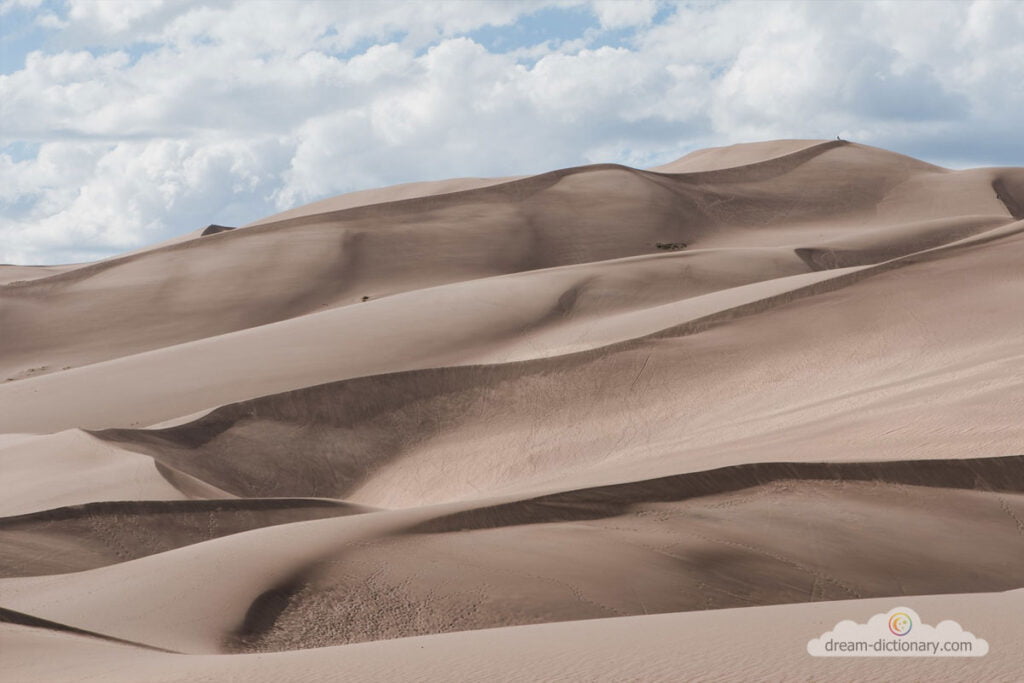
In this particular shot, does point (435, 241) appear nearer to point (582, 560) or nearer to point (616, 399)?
point (616, 399)

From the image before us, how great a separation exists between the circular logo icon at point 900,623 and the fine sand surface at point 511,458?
0.31 metres

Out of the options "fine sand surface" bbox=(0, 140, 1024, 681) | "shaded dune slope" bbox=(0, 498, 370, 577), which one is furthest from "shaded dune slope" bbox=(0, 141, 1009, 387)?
"shaded dune slope" bbox=(0, 498, 370, 577)

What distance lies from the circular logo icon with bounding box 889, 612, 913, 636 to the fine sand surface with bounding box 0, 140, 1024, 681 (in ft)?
1.02

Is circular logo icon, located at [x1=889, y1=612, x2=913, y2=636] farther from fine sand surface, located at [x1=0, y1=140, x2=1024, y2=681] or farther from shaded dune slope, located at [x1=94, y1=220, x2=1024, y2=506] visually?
shaded dune slope, located at [x1=94, y1=220, x2=1024, y2=506]

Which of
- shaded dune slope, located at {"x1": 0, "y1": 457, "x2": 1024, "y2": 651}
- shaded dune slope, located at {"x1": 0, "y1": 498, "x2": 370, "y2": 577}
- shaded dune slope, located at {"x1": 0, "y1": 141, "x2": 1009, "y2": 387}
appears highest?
shaded dune slope, located at {"x1": 0, "y1": 141, "x2": 1009, "y2": 387}

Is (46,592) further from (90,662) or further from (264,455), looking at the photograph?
(264,455)

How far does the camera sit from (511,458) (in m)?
23.9

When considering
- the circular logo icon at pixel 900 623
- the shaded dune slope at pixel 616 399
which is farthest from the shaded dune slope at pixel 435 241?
the circular logo icon at pixel 900 623

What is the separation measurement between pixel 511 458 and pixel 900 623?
1502 centimetres

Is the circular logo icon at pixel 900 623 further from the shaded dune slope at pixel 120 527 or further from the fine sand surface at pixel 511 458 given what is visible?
the shaded dune slope at pixel 120 527

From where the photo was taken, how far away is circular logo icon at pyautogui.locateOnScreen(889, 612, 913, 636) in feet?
29.2

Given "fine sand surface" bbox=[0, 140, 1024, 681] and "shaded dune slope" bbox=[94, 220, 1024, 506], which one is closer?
"fine sand surface" bbox=[0, 140, 1024, 681]

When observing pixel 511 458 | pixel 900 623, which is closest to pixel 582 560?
pixel 900 623

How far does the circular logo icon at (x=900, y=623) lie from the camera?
8.90 m
